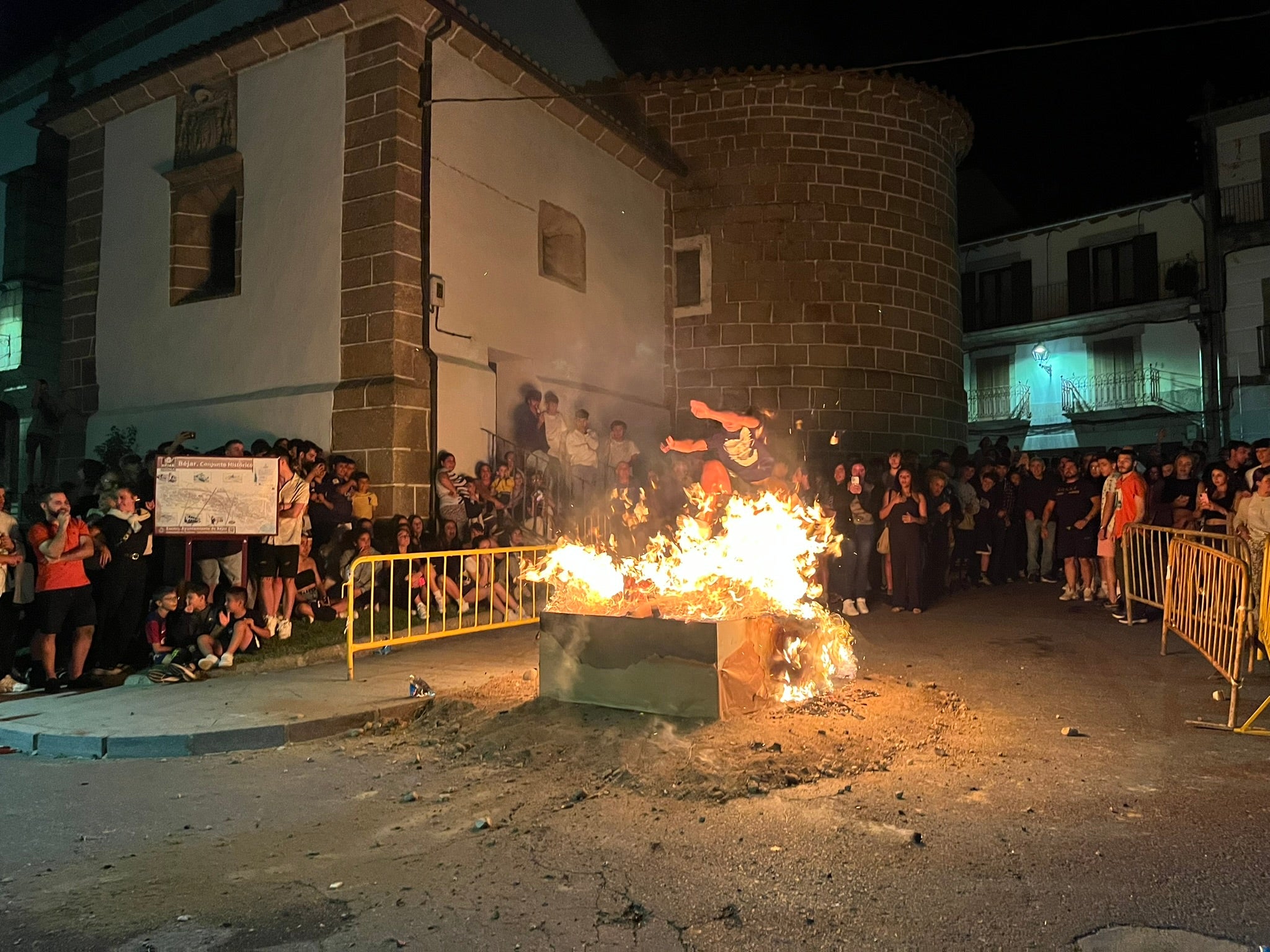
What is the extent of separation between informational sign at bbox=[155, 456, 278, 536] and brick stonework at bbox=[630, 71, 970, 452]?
32.4ft

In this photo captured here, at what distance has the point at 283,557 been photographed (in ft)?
31.8

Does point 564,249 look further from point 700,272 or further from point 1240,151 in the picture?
point 1240,151

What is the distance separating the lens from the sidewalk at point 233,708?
6445mm

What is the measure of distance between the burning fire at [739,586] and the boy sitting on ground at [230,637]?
3.25 metres

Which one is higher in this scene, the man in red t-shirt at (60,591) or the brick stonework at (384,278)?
the brick stonework at (384,278)

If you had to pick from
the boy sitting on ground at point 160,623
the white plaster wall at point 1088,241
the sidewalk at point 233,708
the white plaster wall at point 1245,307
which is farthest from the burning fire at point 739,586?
the white plaster wall at point 1088,241

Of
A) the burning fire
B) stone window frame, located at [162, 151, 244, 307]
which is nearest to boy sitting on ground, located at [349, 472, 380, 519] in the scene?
the burning fire

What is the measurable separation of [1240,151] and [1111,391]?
7651 millimetres

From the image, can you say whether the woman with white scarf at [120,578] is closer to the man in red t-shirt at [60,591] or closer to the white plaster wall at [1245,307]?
the man in red t-shirt at [60,591]

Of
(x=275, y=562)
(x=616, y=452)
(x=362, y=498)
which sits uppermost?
(x=616, y=452)

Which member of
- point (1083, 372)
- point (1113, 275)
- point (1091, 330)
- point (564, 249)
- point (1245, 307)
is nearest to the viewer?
point (564, 249)

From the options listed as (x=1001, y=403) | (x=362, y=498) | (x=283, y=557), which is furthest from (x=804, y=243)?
(x=1001, y=403)

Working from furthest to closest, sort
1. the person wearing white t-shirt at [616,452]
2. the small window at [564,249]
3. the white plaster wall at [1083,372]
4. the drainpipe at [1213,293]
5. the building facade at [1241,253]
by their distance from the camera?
the white plaster wall at [1083,372]
the drainpipe at [1213,293]
the building facade at [1241,253]
the small window at [564,249]
the person wearing white t-shirt at [616,452]

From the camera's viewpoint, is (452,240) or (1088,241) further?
(1088,241)
